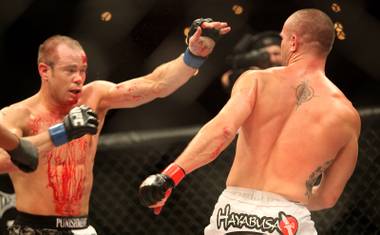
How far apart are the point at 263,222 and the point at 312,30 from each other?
674 millimetres

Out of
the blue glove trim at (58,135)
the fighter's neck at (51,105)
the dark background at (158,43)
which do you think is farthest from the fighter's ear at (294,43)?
the dark background at (158,43)

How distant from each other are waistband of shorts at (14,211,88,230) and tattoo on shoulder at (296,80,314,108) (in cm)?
96

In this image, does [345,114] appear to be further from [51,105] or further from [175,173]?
[51,105]

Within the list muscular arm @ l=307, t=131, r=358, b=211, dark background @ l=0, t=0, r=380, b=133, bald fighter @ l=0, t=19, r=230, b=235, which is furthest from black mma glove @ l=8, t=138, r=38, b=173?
dark background @ l=0, t=0, r=380, b=133

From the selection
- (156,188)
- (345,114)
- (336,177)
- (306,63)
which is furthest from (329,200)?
(156,188)

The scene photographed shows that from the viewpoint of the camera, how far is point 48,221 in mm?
2910

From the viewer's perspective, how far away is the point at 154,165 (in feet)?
11.6

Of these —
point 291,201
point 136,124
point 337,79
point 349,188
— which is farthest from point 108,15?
point 291,201

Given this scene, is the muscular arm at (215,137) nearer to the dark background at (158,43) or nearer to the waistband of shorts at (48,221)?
the waistband of shorts at (48,221)

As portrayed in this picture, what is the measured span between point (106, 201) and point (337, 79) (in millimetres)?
1328

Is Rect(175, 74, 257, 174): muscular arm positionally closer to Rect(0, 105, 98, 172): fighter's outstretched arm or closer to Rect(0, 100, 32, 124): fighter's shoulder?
Rect(0, 105, 98, 172): fighter's outstretched arm

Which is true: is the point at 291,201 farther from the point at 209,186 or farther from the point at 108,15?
the point at 108,15

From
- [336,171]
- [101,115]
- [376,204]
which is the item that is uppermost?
[101,115]

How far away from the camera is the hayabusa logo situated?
8.13 ft
